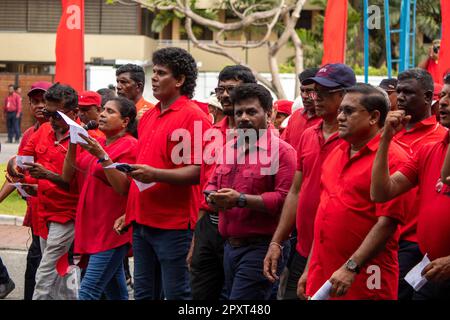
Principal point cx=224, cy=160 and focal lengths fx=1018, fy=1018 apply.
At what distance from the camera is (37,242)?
860 cm

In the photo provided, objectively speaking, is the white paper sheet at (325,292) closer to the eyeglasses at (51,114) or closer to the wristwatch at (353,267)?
the wristwatch at (353,267)

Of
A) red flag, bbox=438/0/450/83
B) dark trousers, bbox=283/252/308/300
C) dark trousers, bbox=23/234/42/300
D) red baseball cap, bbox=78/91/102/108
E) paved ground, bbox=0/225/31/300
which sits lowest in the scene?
paved ground, bbox=0/225/31/300

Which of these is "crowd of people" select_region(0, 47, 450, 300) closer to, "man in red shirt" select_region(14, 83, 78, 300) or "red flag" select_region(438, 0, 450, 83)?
"man in red shirt" select_region(14, 83, 78, 300)

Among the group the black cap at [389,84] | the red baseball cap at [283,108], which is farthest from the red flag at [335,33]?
the black cap at [389,84]

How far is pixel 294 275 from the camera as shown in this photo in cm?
639

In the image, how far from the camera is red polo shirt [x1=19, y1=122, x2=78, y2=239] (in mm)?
7992

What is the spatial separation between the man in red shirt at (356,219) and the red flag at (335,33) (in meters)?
6.52

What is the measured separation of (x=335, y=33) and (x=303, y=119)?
4925 millimetres

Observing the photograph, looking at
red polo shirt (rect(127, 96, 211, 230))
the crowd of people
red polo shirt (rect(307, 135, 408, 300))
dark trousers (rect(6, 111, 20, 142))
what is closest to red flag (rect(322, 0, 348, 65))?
the crowd of people
